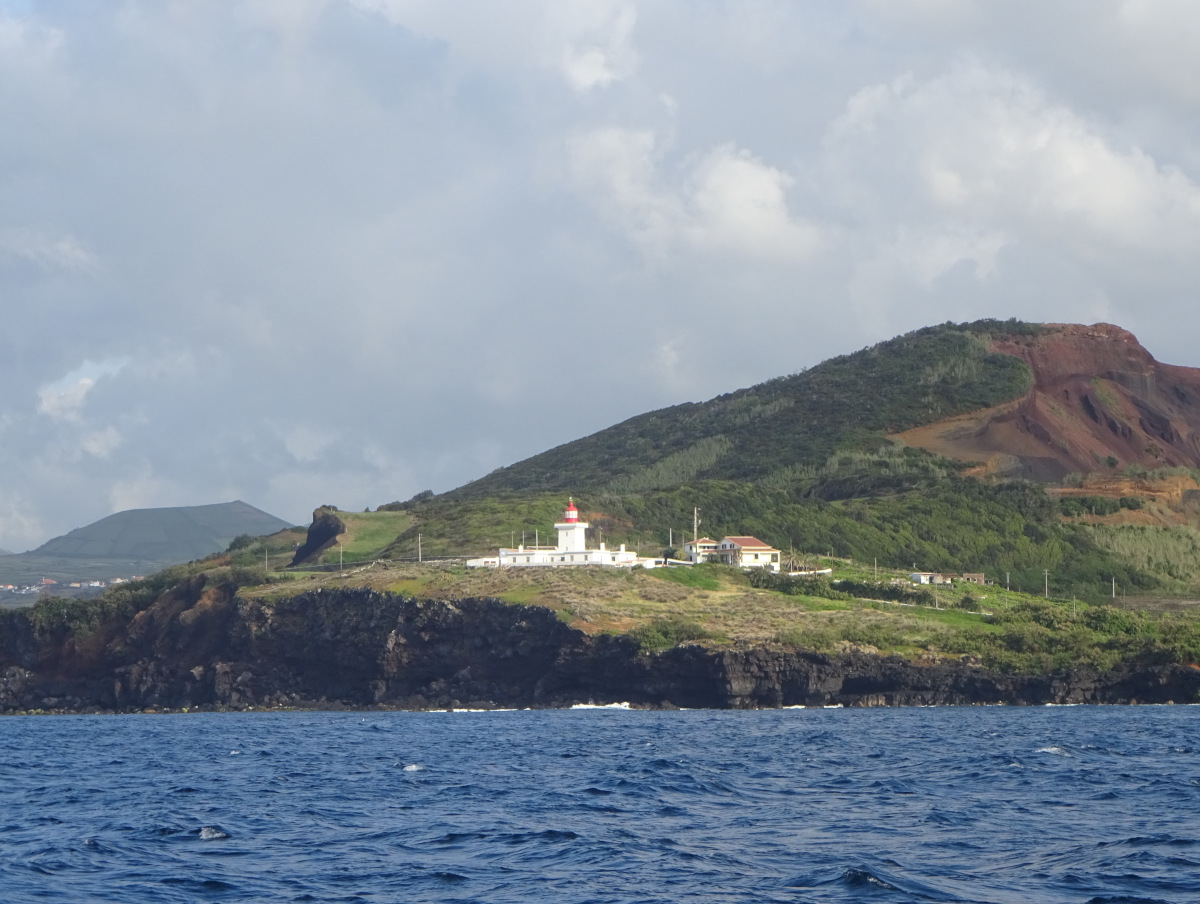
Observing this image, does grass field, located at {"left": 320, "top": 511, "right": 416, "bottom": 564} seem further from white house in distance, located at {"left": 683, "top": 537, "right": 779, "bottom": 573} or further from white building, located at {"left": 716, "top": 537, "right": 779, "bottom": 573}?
white building, located at {"left": 716, "top": 537, "right": 779, "bottom": 573}

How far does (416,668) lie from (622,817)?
2419 inches

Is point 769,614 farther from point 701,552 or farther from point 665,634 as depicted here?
point 701,552

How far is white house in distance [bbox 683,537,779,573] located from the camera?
4700 inches

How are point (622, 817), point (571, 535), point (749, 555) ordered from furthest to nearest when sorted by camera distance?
point (749, 555), point (571, 535), point (622, 817)

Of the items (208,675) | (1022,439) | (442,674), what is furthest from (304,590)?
(1022,439)

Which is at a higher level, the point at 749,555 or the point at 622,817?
the point at 749,555

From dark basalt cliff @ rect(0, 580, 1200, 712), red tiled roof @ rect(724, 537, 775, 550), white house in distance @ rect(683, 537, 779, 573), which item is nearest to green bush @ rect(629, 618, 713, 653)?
dark basalt cliff @ rect(0, 580, 1200, 712)

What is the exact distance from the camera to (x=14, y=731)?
81.1 metres

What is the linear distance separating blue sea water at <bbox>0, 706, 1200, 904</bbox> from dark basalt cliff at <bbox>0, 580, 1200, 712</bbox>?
22.3 metres

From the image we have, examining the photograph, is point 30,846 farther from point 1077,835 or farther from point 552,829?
point 1077,835

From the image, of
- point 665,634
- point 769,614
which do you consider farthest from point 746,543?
point 665,634

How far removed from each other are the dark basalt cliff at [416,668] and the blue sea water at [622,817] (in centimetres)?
2228

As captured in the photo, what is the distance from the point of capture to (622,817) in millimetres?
36562

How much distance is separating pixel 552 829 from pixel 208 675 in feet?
238
